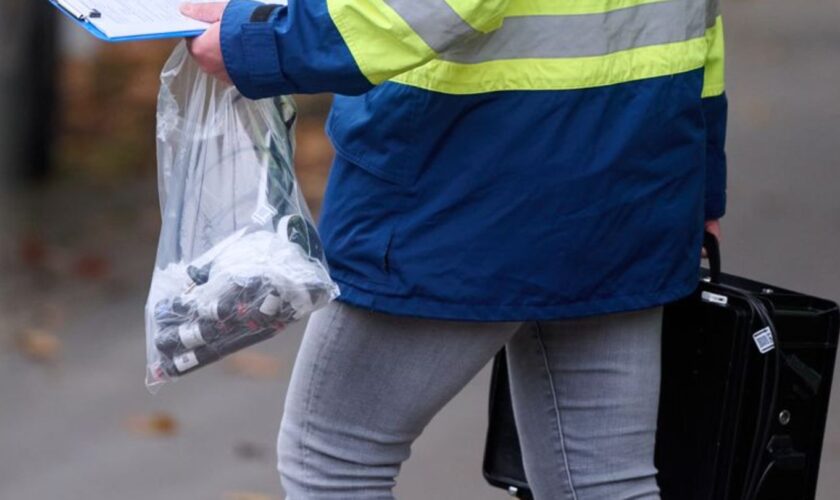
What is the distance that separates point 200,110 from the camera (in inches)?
103

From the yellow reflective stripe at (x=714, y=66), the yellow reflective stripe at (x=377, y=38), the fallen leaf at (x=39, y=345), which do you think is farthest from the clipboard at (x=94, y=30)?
the fallen leaf at (x=39, y=345)

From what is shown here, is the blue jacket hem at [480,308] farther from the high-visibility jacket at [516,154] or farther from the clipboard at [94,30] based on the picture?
the clipboard at [94,30]

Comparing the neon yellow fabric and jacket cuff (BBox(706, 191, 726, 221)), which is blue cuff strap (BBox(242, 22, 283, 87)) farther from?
jacket cuff (BBox(706, 191, 726, 221))

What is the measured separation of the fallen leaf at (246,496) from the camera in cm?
456

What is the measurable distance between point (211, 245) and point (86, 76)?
25.6ft

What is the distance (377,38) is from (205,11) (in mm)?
328

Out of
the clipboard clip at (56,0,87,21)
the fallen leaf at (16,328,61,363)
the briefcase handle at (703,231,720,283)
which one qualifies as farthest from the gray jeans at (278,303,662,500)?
the fallen leaf at (16,328,61,363)

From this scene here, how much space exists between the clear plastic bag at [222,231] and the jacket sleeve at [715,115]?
0.69 metres

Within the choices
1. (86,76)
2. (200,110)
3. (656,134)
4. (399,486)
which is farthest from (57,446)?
(86,76)

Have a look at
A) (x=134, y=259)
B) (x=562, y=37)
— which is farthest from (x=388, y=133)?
(x=134, y=259)

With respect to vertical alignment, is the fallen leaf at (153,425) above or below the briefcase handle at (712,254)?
below

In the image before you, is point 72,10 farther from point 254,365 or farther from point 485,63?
point 254,365

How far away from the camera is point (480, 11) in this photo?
226 centimetres

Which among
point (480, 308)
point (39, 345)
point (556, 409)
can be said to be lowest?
point (39, 345)
